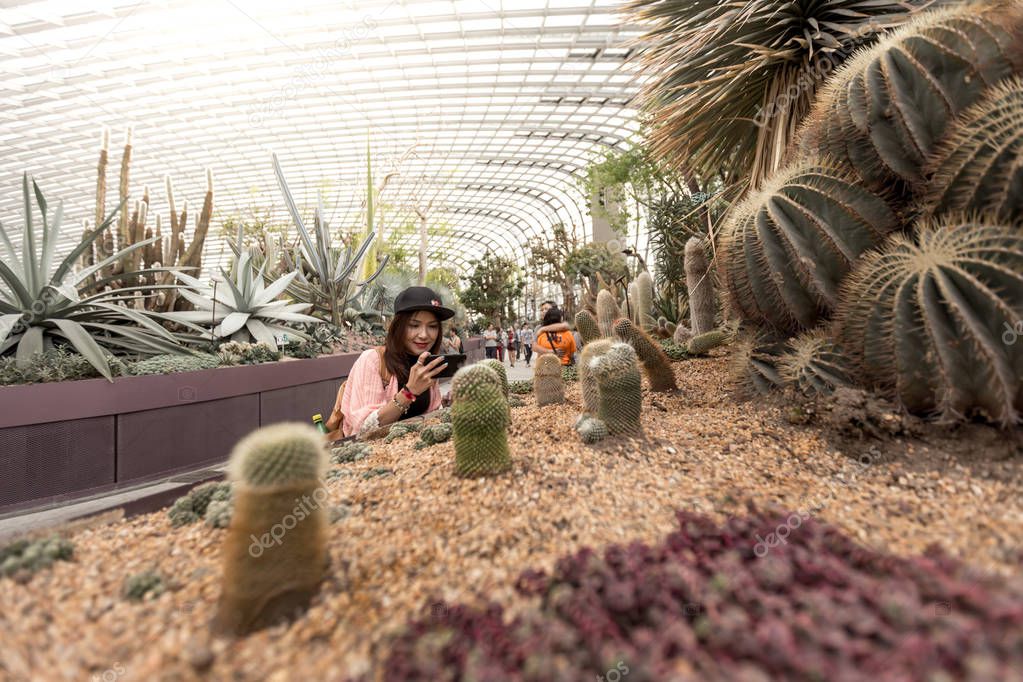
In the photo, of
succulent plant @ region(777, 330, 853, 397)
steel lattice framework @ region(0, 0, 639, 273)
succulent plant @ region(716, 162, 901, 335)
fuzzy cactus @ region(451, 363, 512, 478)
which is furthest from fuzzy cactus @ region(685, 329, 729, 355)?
steel lattice framework @ region(0, 0, 639, 273)

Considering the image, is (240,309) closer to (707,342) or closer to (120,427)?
(120,427)

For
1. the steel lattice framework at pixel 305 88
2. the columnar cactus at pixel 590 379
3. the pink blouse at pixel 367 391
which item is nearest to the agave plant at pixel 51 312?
the pink blouse at pixel 367 391

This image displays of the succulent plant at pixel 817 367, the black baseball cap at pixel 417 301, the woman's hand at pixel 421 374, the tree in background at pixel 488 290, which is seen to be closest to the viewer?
the succulent plant at pixel 817 367

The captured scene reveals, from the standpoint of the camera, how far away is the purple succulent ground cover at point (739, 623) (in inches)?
33.1

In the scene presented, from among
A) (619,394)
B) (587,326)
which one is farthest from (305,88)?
(619,394)

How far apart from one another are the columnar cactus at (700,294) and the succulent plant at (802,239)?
9.01ft

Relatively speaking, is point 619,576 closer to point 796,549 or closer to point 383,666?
point 796,549

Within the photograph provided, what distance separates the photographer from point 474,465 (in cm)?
208

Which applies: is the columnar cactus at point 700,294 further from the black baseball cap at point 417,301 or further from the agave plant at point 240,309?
the agave plant at point 240,309

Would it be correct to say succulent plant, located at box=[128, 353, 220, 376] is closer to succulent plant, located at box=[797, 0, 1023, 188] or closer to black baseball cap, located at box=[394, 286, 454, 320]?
black baseball cap, located at box=[394, 286, 454, 320]

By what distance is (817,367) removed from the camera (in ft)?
8.20

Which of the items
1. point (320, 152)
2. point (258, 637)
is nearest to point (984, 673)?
point (258, 637)

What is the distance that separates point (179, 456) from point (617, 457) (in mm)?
4012

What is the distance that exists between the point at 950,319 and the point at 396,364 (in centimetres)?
282
